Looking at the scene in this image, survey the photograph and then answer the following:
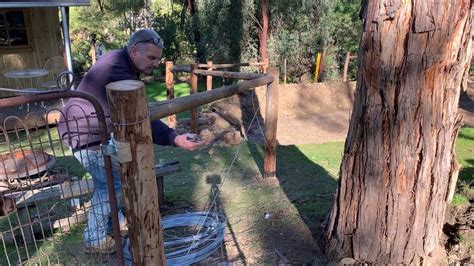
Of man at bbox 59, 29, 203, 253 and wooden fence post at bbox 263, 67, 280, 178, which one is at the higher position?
man at bbox 59, 29, 203, 253

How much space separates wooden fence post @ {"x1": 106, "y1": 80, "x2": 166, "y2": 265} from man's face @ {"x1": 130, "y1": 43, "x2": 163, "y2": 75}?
43.5 inches

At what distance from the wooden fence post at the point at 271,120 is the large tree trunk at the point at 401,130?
1.71 metres

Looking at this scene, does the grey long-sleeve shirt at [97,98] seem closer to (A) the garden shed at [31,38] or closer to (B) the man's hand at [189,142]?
(B) the man's hand at [189,142]

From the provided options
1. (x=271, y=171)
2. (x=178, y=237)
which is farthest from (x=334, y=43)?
(x=178, y=237)

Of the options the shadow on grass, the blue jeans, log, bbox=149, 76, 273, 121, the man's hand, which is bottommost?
the shadow on grass

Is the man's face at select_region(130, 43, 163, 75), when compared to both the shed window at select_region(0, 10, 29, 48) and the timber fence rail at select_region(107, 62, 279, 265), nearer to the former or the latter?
the timber fence rail at select_region(107, 62, 279, 265)

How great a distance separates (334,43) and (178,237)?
14964 mm

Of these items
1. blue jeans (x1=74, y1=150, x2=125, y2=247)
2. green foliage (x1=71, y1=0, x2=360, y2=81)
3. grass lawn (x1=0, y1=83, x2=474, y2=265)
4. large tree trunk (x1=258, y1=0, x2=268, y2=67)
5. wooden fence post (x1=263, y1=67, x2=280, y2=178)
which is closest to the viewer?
blue jeans (x1=74, y1=150, x2=125, y2=247)

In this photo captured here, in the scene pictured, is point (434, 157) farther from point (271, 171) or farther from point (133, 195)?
point (271, 171)

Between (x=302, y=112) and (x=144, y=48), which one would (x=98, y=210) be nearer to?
(x=144, y=48)

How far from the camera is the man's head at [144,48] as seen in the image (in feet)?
8.93

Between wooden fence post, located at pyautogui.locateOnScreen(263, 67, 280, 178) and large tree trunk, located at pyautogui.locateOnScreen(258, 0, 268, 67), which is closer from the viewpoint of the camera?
wooden fence post, located at pyautogui.locateOnScreen(263, 67, 280, 178)

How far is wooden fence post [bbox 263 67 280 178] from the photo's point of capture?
4.25 meters

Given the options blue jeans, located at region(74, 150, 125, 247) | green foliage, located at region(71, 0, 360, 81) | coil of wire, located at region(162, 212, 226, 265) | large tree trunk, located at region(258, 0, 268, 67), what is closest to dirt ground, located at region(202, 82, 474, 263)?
coil of wire, located at region(162, 212, 226, 265)
